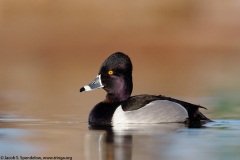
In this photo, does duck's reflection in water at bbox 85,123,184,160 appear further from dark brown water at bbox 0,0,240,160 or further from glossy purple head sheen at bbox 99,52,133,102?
glossy purple head sheen at bbox 99,52,133,102

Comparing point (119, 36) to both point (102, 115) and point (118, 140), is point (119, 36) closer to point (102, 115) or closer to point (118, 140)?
point (102, 115)

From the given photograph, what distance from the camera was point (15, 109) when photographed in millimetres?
17703

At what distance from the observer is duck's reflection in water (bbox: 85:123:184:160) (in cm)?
1203

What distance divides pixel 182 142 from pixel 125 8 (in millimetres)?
23970

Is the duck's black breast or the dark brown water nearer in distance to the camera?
the dark brown water

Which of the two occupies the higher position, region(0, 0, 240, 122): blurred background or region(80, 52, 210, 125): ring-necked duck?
region(0, 0, 240, 122): blurred background

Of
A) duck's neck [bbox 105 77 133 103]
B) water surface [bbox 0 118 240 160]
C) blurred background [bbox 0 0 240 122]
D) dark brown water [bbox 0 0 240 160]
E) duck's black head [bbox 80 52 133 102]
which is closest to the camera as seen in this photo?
water surface [bbox 0 118 240 160]

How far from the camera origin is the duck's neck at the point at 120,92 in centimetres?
1616

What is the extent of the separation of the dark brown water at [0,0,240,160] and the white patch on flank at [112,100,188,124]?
0.37 metres

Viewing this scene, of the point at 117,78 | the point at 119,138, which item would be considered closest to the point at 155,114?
the point at 117,78

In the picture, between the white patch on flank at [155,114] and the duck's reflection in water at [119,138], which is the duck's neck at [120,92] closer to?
the white patch on flank at [155,114]

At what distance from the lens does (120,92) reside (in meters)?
16.2

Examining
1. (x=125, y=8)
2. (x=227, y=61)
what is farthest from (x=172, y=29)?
(x=227, y=61)

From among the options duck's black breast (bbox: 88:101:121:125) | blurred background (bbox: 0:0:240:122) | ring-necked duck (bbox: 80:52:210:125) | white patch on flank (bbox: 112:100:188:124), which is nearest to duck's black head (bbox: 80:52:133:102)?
ring-necked duck (bbox: 80:52:210:125)
